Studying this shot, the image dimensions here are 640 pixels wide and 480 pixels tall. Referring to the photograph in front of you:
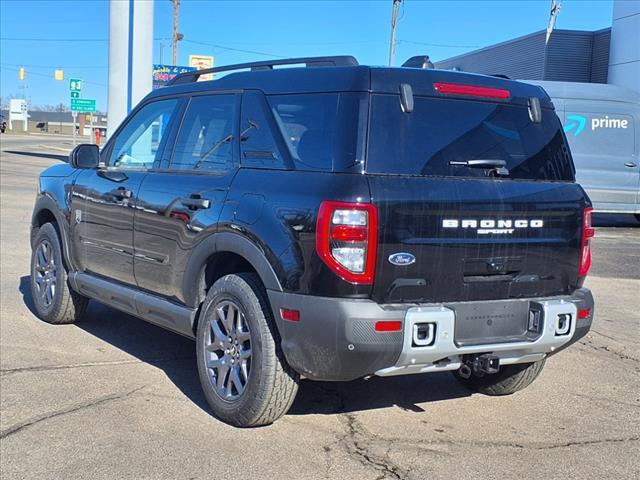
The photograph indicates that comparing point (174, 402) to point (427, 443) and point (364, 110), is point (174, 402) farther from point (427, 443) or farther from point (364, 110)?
point (364, 110)

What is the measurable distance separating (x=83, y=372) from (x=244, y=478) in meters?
2.11

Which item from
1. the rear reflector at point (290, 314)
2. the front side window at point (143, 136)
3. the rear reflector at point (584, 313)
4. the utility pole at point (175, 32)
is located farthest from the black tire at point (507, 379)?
the utility pole at point (175, 32)

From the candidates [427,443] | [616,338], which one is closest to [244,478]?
[427,443]

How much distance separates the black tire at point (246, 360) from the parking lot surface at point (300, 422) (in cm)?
15

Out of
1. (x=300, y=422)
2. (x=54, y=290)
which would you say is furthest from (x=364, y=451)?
(x=54, y=290)

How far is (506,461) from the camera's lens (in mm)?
4094

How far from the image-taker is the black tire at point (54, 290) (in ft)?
21.1

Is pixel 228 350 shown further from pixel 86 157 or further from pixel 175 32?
pixel 175 32

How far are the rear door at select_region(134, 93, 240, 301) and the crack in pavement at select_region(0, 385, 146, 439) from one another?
28.5 inches

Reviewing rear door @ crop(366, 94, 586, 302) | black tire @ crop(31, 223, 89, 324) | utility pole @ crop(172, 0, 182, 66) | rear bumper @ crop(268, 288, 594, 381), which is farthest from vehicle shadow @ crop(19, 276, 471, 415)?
utility pole @ crop(172, 0, 182, 66)

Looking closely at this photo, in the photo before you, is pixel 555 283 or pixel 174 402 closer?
pixel 555 283

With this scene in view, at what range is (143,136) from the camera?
19.7 ft

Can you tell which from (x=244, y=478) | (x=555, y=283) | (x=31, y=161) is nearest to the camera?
(x=244, y=478)

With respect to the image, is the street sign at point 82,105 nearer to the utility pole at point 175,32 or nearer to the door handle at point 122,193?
the utility pole at point 175,32
